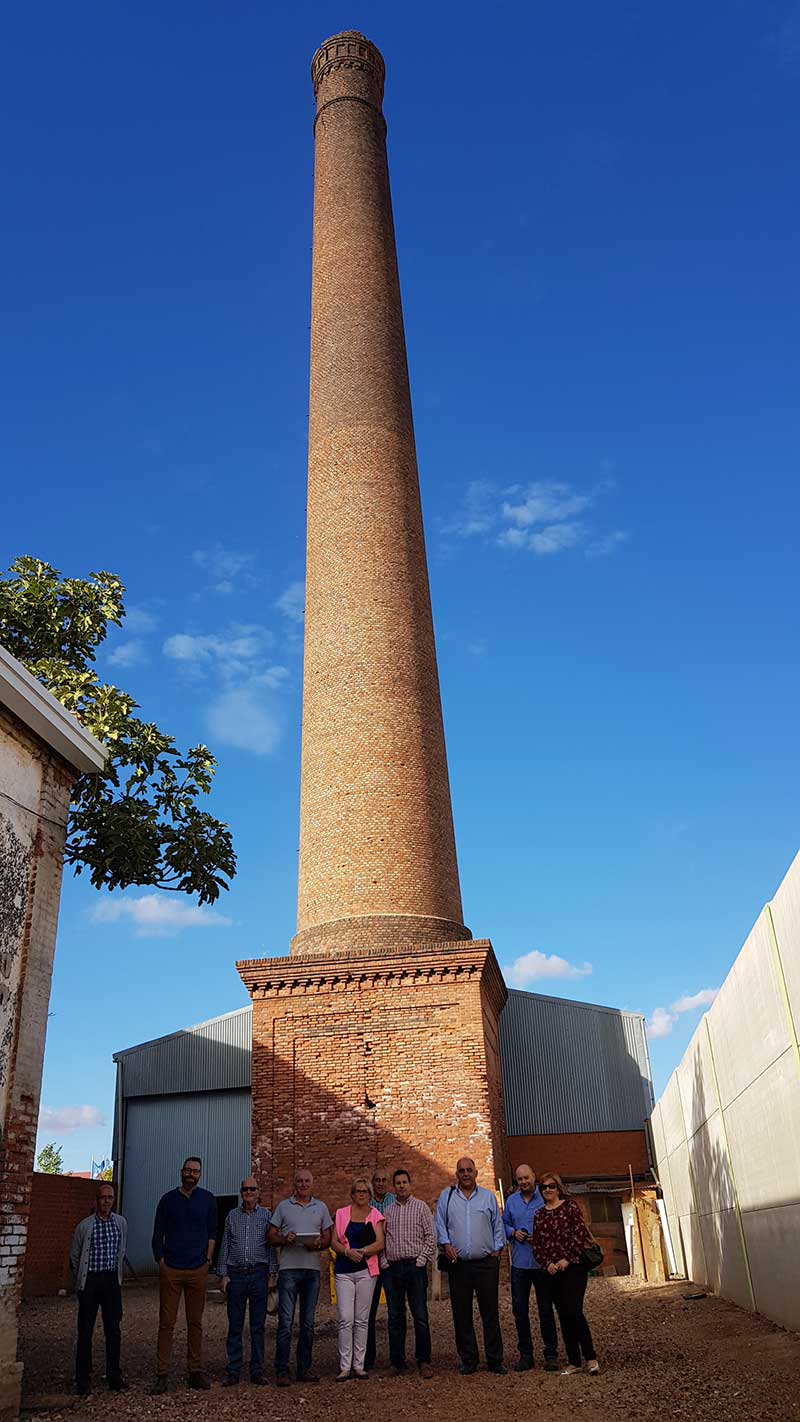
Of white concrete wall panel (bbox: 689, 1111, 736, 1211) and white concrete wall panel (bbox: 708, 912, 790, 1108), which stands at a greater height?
white concrete wall panel (bbox: 708, 912, 790, 1108)

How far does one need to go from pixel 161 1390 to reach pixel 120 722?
5.62m

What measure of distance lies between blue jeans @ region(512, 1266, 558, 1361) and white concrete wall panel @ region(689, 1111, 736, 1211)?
235 cm

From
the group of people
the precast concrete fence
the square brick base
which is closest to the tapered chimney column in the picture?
the square brick base

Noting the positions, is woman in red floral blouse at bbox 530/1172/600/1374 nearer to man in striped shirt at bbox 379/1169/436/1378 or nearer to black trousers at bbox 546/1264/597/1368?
black trousers at bbox 546/1264/597/1368

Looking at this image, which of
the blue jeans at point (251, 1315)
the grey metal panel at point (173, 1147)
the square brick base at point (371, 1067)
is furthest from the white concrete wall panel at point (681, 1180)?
the grey metal panel at point (173, 1147)

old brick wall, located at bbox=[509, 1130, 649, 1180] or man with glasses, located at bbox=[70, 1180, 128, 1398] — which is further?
old brick wall, located at bbox=[509, 1130, 649, 1180]

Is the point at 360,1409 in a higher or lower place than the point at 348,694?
lower

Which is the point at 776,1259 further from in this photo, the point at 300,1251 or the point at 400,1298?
the point at 300,1251

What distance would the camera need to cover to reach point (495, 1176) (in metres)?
13.1

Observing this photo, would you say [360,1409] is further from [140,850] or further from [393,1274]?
[140,850]

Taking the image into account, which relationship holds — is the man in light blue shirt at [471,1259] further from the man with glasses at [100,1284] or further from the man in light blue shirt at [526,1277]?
the man with glasses at [100,1284]

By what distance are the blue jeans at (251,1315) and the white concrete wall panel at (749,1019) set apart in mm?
3652

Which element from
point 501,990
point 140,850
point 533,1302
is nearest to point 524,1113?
point 501,990

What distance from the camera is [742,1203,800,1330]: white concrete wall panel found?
21.4 ft
